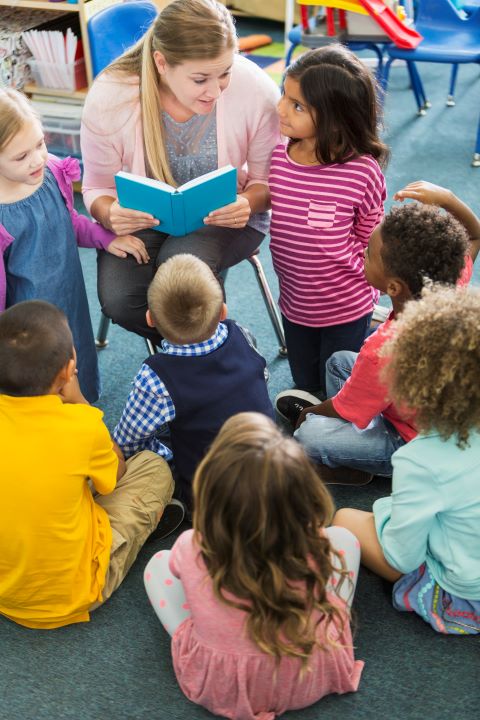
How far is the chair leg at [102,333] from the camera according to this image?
219 cm

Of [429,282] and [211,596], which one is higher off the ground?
[429,282]

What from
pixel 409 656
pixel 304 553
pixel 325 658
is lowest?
pixel 409 656

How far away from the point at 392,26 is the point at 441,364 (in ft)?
8.32

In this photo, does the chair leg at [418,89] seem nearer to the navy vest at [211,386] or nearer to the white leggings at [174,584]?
the navy vest at [211,386]

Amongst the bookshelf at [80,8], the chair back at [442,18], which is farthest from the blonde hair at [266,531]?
the chair back at [442,18]

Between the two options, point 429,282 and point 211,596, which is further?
point 429,282

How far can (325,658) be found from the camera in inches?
49.3

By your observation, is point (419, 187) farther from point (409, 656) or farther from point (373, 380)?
point (409, 656)

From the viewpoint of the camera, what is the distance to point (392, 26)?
325cm

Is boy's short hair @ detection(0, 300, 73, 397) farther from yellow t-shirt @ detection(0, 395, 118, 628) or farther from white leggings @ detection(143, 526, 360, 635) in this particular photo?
white leggings @ detection(143, 526, 360, 635)

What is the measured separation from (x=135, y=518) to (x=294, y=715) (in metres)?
0.49

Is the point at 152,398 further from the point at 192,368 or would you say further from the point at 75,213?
the point at 75,213

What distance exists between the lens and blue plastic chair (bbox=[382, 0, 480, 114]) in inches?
125

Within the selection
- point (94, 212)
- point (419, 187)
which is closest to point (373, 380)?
point (419, 187)
